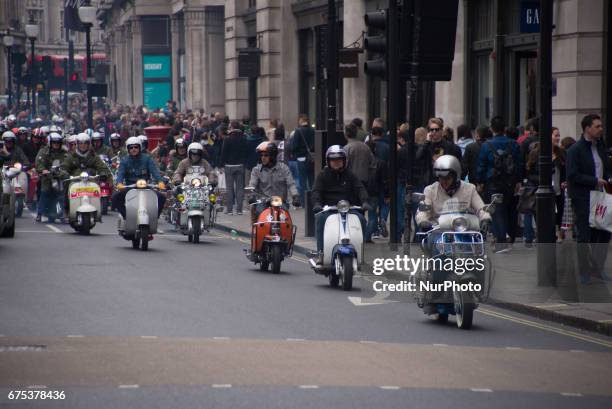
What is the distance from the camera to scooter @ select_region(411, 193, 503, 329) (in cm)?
1151

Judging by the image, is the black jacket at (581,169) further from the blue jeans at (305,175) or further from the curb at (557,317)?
the blue jeans at (305,175)

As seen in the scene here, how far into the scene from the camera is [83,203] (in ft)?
71.9

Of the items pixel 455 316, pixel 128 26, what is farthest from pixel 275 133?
pixel 128 26

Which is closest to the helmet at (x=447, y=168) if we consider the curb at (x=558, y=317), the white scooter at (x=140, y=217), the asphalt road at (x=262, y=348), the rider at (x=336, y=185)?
the asphalt road at (x=262, y=348)

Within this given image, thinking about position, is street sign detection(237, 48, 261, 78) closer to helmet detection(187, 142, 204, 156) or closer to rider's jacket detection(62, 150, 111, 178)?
rider's jacket detection(62, 150, 111, 178)

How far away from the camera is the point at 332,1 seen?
20.1 m

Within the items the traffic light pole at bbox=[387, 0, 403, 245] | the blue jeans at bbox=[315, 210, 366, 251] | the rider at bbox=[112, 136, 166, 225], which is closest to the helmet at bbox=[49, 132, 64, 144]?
the rider at bbox=[112, 136, 166, 225]

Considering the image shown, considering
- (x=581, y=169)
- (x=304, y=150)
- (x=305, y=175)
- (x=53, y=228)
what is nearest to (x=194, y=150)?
(x=53, y=228)

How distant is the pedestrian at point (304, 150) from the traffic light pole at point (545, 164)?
1261cm

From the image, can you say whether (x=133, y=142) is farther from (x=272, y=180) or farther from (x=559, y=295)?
(x=559, y=295)

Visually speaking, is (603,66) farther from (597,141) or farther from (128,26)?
(128,26)

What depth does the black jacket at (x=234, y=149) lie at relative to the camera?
26719 millimetres

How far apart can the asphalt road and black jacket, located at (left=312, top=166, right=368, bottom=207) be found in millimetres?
961

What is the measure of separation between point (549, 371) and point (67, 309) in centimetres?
494
